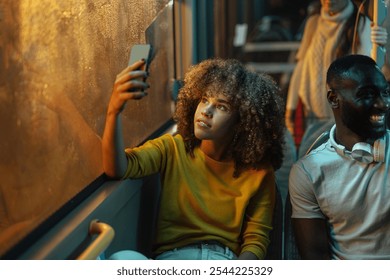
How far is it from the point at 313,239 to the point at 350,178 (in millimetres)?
187

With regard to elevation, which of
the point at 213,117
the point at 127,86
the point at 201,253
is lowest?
the point at 201,253

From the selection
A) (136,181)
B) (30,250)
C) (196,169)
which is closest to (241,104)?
(196,169)

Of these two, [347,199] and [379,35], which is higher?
[379,35]

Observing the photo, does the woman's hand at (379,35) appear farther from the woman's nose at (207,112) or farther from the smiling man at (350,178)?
the woman's nose at (207,112)

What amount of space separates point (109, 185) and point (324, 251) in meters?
0.58

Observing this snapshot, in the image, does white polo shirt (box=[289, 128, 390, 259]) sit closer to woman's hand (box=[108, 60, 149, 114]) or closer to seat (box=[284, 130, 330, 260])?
seat (box=[284, 130, 330, 260])

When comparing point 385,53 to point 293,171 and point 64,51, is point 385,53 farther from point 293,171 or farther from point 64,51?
point 64,51

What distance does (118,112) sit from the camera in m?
2.01

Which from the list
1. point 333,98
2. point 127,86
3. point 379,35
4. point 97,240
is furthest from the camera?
point 379,35

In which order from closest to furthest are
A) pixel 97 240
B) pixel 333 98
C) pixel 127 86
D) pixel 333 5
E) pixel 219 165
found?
pixel 97 240, pixel 127 86, pixel 333 98, pixel 219 165, pixel 333 5

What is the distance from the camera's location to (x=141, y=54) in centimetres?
203

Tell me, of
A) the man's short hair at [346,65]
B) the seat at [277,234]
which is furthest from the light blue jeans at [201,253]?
the man's short hair at [346,65]

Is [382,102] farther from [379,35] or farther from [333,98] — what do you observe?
[379,35]

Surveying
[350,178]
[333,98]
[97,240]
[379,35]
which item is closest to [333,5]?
[379,35]
